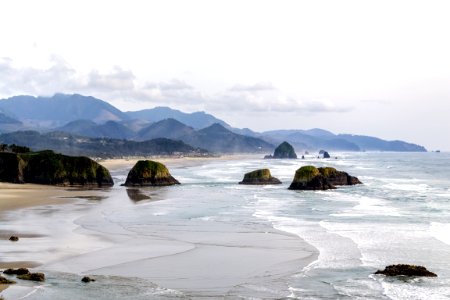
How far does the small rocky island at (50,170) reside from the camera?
76375mm

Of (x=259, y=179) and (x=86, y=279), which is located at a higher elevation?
(x=259, y=179)

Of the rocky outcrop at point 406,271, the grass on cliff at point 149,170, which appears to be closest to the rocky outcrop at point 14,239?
the rocky outcrop at point 406,271

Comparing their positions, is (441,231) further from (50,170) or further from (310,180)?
(50,170)

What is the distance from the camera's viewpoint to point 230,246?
30656 millimetres

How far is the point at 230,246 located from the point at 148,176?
50.5 metres

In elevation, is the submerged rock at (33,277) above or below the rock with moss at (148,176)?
below

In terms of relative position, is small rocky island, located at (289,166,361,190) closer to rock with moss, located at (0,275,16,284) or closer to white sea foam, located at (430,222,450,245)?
white sea foam, located at (430,222,450,245)

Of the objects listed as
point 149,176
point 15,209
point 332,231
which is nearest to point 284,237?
point 332,231

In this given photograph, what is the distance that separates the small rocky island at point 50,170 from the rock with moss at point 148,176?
332 centimetres

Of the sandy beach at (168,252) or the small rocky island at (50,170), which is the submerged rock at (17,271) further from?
the small rocky island at (50,170)

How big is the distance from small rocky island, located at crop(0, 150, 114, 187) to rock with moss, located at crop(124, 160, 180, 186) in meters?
3.32

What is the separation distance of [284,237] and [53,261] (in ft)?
47.3

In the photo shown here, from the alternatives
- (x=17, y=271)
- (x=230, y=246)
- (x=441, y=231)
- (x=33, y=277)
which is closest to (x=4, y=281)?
(x=33, y=277)

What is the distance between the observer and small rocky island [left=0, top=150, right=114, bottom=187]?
251 ft
